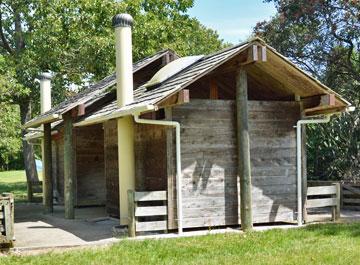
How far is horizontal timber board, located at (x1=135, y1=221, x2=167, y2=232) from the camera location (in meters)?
11.1

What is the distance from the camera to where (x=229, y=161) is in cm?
1207

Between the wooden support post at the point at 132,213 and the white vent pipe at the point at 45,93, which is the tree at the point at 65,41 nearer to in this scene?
the white vent pipe at the point at 45,93

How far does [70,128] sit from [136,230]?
4690mm

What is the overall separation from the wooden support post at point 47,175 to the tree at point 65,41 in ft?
18.8

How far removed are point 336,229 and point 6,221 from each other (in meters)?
6.50

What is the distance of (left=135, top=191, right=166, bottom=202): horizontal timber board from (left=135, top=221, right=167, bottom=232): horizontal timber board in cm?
49

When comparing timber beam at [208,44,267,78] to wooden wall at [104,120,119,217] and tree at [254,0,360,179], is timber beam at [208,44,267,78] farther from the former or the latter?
tree at [254,0,360,179]

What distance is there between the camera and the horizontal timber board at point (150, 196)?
1101 cm

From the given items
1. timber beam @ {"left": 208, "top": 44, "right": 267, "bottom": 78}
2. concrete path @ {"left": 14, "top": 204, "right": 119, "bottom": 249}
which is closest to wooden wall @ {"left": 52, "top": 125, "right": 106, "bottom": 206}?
concrete path @ {"left": 14, "top": 204, "right": 119, "bottom": 249}

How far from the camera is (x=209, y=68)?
1107 centimetres

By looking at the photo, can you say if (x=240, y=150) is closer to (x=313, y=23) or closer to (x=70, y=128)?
(x=70, y=128)

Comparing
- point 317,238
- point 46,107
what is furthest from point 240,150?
point 46,107

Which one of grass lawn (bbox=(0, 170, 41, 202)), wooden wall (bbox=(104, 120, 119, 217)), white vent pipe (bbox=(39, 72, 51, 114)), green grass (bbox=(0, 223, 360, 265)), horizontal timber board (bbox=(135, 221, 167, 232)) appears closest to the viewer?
green grass (bbox=(0, 223, 360, 265))

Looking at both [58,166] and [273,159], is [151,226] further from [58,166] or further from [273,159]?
[58,166]
